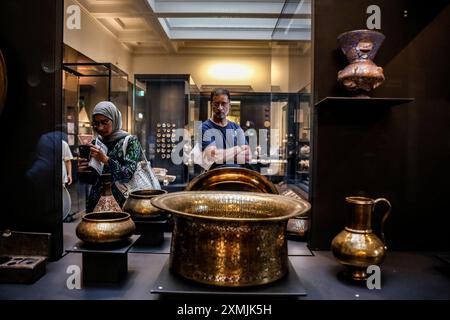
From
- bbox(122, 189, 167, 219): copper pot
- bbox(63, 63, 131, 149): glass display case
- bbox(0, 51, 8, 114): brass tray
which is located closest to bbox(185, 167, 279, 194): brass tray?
bbox(122, 189, 167, 219): copper pot

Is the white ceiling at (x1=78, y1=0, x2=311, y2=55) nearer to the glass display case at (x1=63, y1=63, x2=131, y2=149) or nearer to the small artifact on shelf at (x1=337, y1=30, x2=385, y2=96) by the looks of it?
the glass display case at (x1=63, y1=63, x2=131, y2=149)

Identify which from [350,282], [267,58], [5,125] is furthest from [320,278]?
[267,58]

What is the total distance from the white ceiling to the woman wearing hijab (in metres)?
1.97

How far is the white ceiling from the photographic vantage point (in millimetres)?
3814

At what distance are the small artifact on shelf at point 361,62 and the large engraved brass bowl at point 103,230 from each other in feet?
3.31

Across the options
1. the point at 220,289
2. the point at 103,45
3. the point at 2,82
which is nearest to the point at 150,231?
the point at 220,289

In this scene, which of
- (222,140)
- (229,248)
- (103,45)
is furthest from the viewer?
(103,45)

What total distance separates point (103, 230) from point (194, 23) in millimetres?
4122

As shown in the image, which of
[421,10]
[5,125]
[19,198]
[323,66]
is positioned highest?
[421,10]

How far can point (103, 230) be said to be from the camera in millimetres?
1092

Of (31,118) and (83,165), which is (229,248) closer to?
(31,118)
